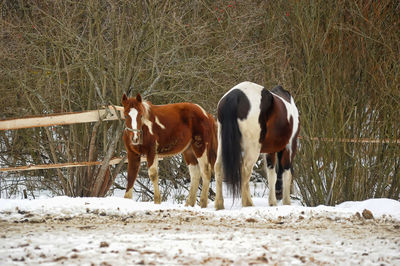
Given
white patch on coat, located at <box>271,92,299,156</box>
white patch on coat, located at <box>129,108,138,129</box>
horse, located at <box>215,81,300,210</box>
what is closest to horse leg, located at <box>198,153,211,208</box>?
horse, located at <box>215,81,300,210</box>

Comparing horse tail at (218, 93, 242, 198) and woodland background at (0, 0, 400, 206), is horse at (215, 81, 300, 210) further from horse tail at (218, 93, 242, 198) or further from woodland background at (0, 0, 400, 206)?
woodland background at (0, 0, 400, 206)

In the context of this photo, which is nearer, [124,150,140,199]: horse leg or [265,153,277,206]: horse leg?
[124,150,140,199]: horse leg

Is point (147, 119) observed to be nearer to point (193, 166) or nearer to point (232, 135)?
point (232, 135)

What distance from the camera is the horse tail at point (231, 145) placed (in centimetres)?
777

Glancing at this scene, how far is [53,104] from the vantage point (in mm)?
11984

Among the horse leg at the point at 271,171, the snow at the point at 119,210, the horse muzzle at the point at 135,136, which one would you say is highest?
the horse muzzle at the point at 135,136

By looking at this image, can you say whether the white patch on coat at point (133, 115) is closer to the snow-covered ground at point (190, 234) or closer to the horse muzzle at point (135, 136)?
the horse muzzle at point (135, 136)

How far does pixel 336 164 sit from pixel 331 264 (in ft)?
17.3

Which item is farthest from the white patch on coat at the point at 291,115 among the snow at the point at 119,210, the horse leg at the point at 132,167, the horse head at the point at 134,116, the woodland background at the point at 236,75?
the horse leg at the point at 132,167

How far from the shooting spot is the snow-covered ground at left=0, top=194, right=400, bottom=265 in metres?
4.72

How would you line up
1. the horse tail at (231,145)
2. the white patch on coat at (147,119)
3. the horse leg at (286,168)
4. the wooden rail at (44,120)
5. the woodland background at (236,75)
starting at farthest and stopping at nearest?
the woodland background at (236,75) < the wooden rail at (44,120) < the horse leg at (286,168) < the white patch on coat at (147,119) < the horse tail at (231,145)

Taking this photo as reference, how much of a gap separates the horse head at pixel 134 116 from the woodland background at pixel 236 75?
2634mm

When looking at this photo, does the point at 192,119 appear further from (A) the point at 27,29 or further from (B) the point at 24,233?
(A) the point at 27,29

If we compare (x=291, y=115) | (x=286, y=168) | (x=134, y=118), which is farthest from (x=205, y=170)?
(x=134, y=118)
